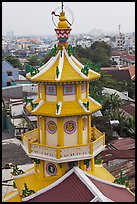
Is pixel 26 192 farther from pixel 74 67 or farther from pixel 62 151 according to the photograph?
pixel 74 67

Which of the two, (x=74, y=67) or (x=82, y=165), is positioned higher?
(x=74, y=67)

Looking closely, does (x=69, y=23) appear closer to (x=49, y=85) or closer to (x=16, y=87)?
(x=49, y=85)

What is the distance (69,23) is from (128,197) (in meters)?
4.58

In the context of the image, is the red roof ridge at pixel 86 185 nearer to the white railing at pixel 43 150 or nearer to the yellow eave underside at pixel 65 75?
the white railing at pixel 43 150

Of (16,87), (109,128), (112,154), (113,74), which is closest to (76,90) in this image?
(112,154)

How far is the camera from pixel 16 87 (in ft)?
116

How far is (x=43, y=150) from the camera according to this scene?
7926mm

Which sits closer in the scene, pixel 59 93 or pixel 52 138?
pixel 59 93

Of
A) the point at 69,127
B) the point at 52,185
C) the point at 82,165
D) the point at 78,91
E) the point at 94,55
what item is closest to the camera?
the point at 52,185

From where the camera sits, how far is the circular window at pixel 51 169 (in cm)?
838

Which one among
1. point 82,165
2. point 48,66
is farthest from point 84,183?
point 48,66

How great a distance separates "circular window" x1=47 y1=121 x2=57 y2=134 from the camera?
27.0ft

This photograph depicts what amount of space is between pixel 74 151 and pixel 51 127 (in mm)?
900

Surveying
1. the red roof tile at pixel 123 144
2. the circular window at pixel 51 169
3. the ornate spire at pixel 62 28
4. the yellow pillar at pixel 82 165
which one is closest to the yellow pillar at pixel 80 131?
the yellow pillar at pixel 82 165
